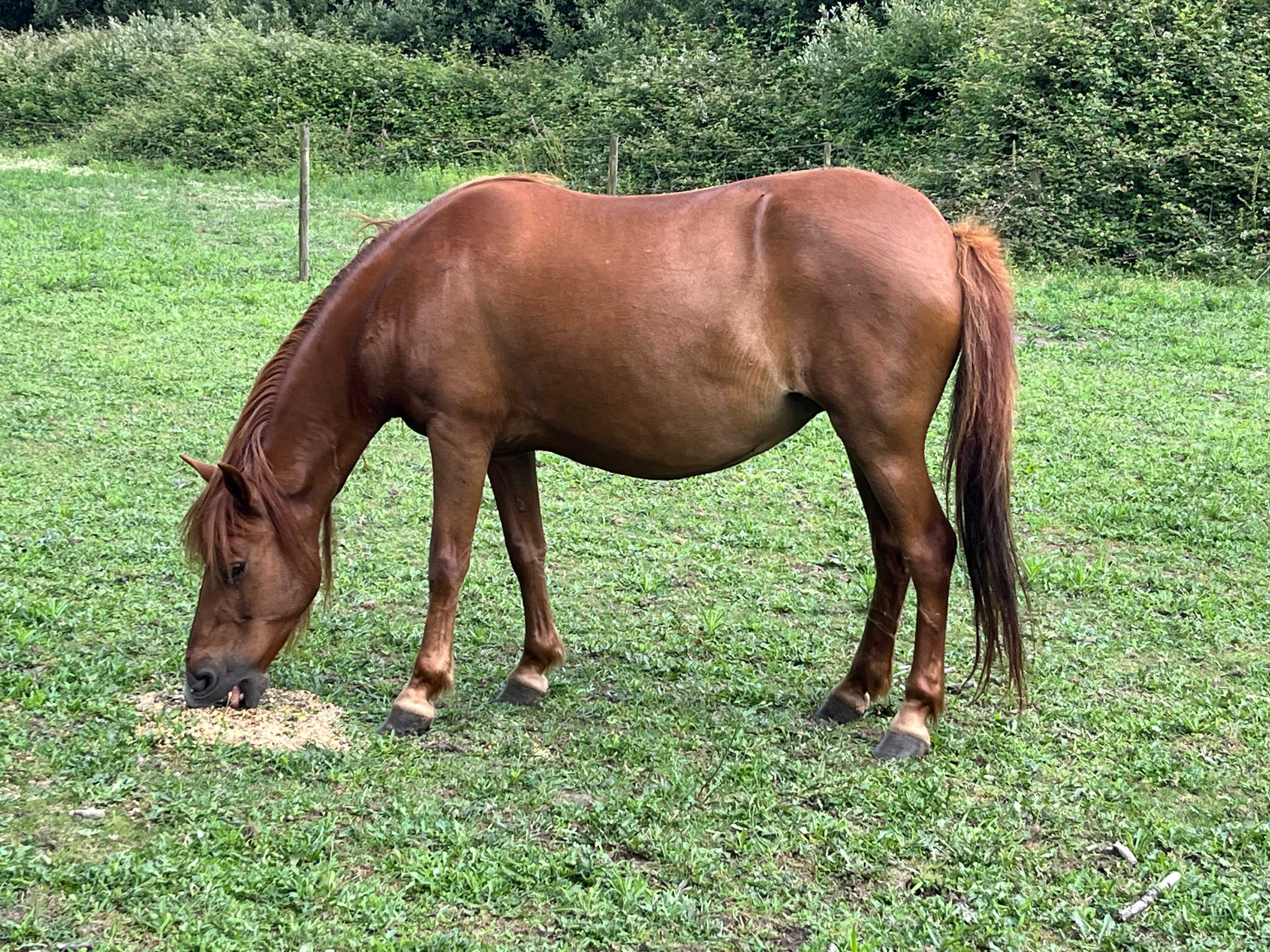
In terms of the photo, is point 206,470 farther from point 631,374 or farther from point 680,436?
point 680,436

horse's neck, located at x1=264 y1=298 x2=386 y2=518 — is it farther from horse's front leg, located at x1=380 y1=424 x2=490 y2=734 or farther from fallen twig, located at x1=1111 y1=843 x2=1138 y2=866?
fallen twig, located at x1=1111 y1=843 x2=1138 y2=866

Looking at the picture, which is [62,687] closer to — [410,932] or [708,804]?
[410,932]

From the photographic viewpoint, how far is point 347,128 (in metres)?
21.5

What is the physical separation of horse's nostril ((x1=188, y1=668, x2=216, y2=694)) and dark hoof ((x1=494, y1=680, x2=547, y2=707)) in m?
0.99

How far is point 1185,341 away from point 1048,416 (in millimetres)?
3023

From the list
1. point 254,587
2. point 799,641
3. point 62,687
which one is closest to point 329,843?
point 254,587

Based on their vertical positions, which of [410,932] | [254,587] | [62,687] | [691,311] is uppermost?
[691,311]

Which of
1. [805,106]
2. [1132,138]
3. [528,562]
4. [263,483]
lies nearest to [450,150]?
[805,106]

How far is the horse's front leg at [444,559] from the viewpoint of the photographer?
3.75 metres

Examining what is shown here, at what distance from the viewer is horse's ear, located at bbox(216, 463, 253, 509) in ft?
11.6

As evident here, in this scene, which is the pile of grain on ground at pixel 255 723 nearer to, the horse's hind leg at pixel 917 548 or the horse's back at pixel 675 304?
the horse's back at pixel 675 304

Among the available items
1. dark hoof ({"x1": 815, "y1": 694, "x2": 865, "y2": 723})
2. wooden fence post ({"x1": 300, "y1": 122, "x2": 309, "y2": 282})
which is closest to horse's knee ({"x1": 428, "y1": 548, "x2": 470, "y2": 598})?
dark hoof ({"x1": 815, "y1": 694, "x2": 865, "y2": 723})

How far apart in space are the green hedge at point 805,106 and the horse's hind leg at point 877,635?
422 inches

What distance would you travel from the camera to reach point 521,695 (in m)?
4.09
